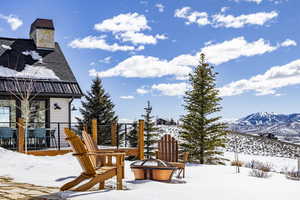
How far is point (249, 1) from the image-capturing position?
1261cm

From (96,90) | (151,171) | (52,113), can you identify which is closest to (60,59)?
(52,113)

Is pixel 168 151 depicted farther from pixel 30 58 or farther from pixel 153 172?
pixel 30 58

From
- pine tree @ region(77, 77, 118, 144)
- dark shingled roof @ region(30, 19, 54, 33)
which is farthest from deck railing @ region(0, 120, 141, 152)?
pine tree @ region(77, 77, 118, 144)

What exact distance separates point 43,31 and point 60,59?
1.68 m

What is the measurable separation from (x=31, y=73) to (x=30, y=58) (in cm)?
135

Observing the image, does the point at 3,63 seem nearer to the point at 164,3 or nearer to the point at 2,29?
the point at 2,29

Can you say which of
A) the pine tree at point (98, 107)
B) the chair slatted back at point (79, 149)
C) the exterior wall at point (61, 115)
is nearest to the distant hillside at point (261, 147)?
the pine tree at point (98, 107)

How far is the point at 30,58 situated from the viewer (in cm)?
1619

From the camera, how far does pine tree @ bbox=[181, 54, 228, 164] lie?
48.9ft

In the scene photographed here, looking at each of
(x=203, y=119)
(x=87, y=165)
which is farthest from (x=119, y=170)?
(x=203, y=119)

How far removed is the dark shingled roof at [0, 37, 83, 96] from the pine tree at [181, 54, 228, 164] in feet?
16.9

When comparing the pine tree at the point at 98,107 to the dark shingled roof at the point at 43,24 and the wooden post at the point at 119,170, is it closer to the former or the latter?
the dark shingled roof at the point at 43,24

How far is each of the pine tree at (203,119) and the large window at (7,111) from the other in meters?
6.90

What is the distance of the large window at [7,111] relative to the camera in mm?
14250
